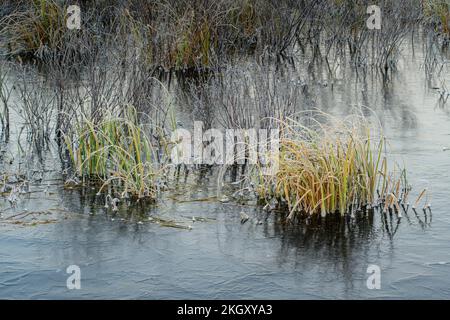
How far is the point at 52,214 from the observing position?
296 inches

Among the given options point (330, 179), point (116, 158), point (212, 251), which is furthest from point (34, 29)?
point (212, 251)

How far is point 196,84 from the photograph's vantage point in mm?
12820

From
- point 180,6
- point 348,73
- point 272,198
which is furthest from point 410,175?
point 180,6

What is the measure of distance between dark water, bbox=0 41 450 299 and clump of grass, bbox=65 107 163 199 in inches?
9.9

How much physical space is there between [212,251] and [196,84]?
629 cm

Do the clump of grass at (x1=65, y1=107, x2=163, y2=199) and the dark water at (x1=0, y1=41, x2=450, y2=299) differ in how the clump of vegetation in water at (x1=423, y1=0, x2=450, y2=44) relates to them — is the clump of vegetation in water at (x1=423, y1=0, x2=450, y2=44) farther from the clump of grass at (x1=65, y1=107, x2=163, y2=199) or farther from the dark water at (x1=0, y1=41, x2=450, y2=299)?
the clump of grass at (x1=65, y1=107, x2=163, y2=199)

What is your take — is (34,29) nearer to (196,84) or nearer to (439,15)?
(196,84)

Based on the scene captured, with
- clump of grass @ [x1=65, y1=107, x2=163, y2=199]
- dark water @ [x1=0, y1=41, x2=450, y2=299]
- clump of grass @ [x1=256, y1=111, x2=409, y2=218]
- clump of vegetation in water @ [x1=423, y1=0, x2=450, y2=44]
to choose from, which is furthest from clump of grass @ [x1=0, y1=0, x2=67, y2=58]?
clump of grass @ [x1=256, y1=111, x2=409, y2=218]

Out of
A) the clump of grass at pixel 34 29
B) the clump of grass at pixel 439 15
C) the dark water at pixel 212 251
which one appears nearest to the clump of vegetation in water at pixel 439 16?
the clump of grass at pixel 439 15

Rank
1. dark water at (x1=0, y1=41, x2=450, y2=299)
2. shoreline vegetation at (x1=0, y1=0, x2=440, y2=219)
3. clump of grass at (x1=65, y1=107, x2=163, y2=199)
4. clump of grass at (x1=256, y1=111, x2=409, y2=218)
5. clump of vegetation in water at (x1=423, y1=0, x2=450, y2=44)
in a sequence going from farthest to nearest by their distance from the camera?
clump of vegetation in water at (x1=423, y1=0, x2=450, y2=44)
clump of grass at (x1=65, y1=107, x2=163, y2=199)
shoreline vegetation at (x1=0, y1=0, x2=440, y2=219)
clump of grass at (x1=256, y1=111, x2=409, y2=218)
dark water at (x1=0, y1=41, x2=450, y2=299)

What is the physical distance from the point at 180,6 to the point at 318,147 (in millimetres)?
6778

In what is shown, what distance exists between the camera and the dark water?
615cm
